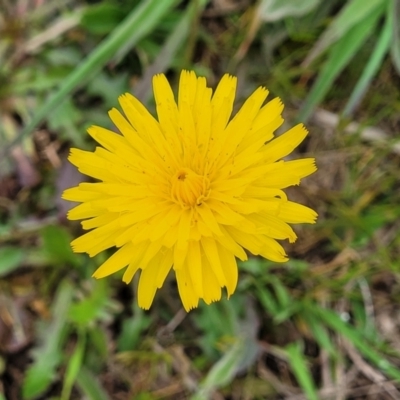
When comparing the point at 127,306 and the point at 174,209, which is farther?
the point at 127,306

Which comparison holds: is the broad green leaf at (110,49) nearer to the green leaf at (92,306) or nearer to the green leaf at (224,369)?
the green leaf at (92,306)

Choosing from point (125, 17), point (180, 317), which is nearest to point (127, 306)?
point (180, 317)

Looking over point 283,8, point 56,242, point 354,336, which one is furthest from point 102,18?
point 354,336

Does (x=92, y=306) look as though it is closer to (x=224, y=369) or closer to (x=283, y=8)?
(x=224, y=369)

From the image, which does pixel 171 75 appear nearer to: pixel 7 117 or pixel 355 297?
pixel 7 117

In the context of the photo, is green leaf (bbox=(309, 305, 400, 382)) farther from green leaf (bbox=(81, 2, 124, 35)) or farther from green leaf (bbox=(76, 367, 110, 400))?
green leaf (bbox=(81, 2, 124, 35))

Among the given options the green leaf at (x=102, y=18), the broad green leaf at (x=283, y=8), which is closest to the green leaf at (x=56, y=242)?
the green leaf at (x=102, y=18)
